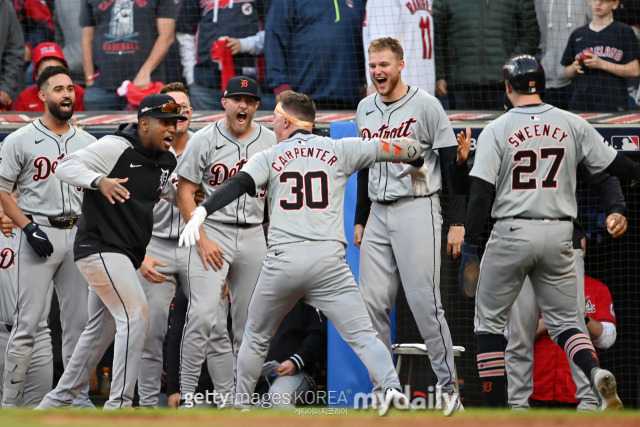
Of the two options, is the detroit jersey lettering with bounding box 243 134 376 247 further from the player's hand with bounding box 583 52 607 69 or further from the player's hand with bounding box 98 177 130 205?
the player's hand with bounding box 583 52 607 69

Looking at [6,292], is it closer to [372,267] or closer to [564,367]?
[372,267]

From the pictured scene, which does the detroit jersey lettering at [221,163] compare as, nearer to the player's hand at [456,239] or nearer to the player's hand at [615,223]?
the player's hand at [456,239]

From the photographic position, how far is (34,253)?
618 centimetres

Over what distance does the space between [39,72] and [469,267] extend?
4.16 meters

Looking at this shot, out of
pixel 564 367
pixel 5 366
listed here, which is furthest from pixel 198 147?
pixel 564 367

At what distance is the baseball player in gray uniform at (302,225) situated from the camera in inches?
202

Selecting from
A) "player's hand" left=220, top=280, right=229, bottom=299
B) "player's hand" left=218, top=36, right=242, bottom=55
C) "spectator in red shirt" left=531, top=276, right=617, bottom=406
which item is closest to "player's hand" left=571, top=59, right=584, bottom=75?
"spectator in red shirt" left=531, top=276, right=617, bottom=406

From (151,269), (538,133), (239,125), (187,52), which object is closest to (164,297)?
(151,269)

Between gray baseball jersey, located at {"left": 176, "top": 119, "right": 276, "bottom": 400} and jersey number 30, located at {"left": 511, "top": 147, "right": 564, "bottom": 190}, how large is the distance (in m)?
1.78

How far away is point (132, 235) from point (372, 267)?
1501mm

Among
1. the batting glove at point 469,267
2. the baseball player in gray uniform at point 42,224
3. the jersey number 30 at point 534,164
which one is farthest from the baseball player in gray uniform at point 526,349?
the baseball player in gray uniform at point 42,224

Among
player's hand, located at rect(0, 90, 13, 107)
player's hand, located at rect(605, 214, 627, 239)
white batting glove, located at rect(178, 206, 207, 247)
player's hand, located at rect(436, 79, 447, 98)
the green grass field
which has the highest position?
player's hand, located at rect(0, 90, 13, 107)

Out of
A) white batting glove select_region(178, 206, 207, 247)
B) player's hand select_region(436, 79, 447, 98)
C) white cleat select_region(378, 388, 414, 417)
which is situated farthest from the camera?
player's hand select_region(436, 79, 447, 98)

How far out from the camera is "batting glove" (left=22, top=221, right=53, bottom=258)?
6047 mm
